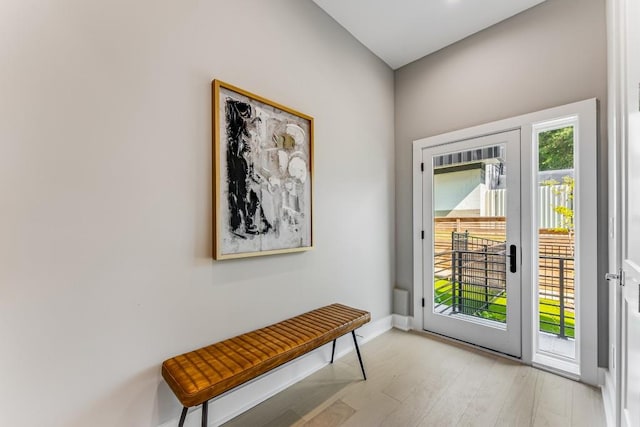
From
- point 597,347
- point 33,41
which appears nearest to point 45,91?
point 33,41

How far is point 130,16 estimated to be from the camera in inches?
54.6

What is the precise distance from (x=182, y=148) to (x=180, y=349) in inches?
45.6

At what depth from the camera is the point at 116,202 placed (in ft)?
4.38

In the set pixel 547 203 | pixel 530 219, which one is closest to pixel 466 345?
pixel 530 219

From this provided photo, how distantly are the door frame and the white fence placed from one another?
0.20 metres

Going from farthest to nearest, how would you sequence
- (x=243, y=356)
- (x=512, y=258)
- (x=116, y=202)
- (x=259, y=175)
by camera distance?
(x=512, y=258) → (x=259, y=175) → (x=243, y=356) → (x=116, y=202)

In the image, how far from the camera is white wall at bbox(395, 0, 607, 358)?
2084mm

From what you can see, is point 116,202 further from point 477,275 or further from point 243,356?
point 477,275

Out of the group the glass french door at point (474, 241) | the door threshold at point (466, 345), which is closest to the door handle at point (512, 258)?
the glass french door at point (474, 241)

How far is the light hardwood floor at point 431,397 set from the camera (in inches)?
66.9

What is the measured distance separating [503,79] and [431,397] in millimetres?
2794

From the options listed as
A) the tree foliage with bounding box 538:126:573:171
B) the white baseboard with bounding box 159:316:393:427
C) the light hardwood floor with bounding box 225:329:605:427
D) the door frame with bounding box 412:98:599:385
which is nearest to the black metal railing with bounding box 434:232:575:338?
the door frame with bounding box 412:98:599:385

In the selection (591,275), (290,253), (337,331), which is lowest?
(337,331)

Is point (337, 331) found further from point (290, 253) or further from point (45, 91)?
point (45, 91)
